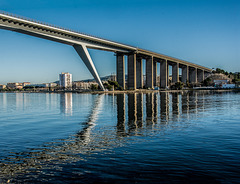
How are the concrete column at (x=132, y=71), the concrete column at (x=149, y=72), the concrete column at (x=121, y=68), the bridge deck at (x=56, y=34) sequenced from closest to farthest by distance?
1. the bridge deck at (x=56, y=34)
2. the concrete column at (x=121, y=68)
3. the concrete column at (x=132, y=71)
4. the concrete column at (x=149, y=72)

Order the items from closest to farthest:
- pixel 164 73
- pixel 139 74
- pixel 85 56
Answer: pixel 85 56 < pixel 139 74 < pixel 164 73

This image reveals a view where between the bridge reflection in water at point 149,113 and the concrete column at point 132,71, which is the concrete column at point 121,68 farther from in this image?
the bridge reflection in water at point 149,113

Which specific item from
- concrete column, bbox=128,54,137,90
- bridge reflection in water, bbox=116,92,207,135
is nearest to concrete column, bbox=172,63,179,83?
concrete column, bbox=128,54,137,90

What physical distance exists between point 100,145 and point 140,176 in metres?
3.60

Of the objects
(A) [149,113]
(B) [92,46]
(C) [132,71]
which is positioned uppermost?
(B) [92,46]

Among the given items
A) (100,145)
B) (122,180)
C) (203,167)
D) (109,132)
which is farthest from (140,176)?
(109,132)

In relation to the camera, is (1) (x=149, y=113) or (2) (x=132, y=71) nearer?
(1) (x=149, y=113)

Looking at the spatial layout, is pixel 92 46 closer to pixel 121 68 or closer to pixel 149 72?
pixel 121 68

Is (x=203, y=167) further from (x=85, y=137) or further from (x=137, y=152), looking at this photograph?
(x=85, y=137)

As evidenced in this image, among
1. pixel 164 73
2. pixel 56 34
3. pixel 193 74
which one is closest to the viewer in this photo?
pixel 56 34

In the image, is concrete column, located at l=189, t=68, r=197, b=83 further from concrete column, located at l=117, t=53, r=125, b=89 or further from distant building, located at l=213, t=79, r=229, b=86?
concrete column, located at l=117, t=53, r=125, b=89

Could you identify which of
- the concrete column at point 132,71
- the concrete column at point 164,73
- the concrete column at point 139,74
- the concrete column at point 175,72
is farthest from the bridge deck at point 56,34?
the concrete column at point 175,72

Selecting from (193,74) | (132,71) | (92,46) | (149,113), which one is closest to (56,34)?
(92,46)

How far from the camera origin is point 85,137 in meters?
11.3
